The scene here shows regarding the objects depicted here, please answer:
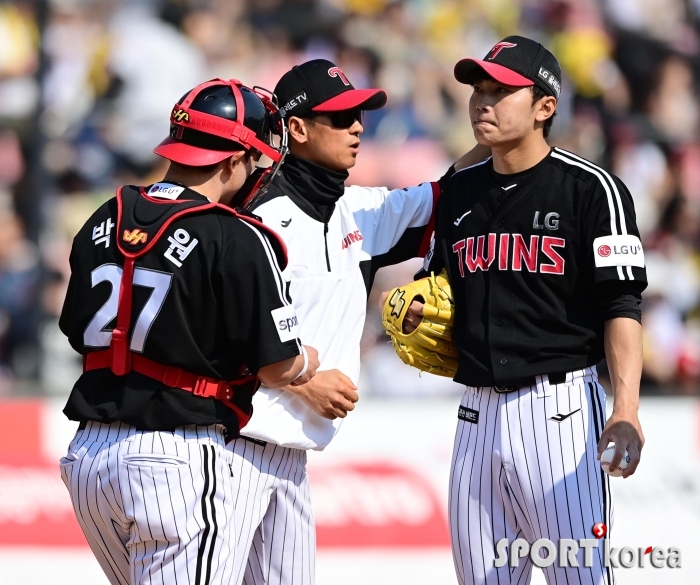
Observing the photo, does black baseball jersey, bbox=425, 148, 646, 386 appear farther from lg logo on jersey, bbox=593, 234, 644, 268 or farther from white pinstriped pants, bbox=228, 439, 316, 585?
white pinstriped pants, bbox=228, 439, 316, 585

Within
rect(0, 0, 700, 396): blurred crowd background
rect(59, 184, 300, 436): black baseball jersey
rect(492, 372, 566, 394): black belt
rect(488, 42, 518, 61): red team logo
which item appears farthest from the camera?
rect(0, 0, 700, 396): blurred crowd background

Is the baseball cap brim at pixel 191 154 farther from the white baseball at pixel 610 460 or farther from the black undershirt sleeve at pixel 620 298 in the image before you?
the white baseball at pixel 610 460

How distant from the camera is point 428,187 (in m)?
4.19

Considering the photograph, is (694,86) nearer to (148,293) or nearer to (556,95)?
(556,95)

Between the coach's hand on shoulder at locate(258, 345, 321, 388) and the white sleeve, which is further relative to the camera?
the white sleeve

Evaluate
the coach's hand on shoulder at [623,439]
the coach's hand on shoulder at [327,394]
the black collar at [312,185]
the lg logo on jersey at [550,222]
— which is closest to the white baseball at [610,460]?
the coach's hand on shoulder at [623,439]

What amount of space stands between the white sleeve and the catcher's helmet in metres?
0.78

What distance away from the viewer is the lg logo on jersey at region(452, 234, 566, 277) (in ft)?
11.6

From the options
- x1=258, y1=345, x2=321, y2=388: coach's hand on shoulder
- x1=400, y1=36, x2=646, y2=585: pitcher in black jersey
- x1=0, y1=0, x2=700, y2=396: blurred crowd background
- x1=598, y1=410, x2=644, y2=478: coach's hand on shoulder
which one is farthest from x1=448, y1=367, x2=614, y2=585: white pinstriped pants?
x1=0, y1=0, x2=700, y2=396: blurred crowd background

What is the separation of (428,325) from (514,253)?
445 mm

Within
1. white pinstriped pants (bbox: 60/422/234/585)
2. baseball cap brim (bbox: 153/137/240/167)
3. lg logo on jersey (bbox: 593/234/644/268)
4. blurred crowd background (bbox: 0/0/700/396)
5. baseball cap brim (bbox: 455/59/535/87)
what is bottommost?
white pinstriped pants (bbox: 60/422/234/585)

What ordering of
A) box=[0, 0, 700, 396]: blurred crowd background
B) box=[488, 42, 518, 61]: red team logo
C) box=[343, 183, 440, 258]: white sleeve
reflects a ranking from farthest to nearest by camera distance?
box=[0, 0, 700, 396]: blurred crowd background < box=[343, 183, 440, 258]: white sleeve < box=[488, 42, 518, 61]: red team logo

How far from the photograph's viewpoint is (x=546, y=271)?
3.54 metres

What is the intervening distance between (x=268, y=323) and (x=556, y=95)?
1457mm
